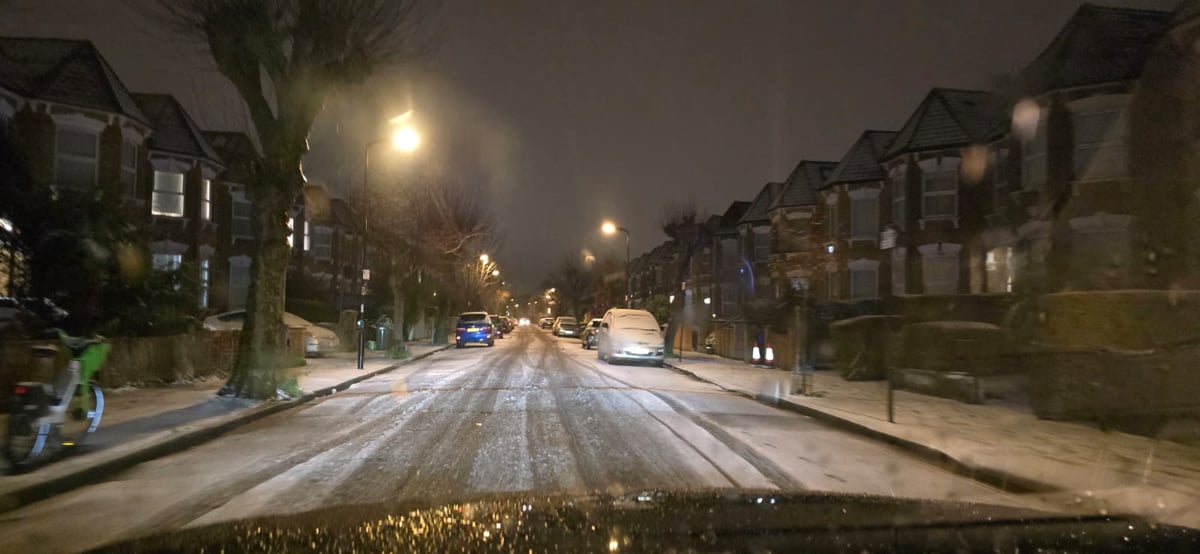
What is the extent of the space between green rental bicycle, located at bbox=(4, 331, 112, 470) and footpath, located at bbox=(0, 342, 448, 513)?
0.19m

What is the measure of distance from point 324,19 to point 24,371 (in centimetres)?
717

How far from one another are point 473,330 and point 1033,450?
35.2 m

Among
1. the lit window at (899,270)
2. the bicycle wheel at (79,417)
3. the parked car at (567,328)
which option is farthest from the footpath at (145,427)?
the parked car at (567,328)

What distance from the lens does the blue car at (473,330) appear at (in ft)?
143

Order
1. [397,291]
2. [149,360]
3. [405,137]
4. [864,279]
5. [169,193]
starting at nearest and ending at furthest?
[149,360] → [405,137] → [169,193] → [864,279] → [397,291]

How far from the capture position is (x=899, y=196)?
28953 millimetres

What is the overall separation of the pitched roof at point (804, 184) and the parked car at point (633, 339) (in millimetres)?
10650

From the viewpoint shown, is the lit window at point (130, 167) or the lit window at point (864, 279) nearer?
the lit window at point (130, 167)

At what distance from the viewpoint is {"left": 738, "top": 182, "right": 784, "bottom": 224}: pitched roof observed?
41.8 metres

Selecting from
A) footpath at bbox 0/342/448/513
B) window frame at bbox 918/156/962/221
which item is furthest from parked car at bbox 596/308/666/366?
footpath at bbox 0/342/448/513

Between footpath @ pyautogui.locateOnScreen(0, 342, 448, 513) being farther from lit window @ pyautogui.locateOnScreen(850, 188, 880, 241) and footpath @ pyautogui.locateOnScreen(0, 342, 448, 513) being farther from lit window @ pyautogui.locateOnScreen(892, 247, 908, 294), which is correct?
lit window @ pyautogui.locateOnScreen(850, 188, 880, 241)

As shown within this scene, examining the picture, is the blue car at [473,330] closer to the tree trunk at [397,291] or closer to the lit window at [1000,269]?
the tree trunk at [397,291]

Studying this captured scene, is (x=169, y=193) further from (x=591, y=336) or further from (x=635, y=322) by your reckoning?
(x=591, y=336)

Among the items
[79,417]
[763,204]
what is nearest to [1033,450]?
[79,417]
